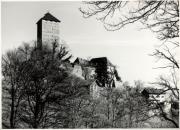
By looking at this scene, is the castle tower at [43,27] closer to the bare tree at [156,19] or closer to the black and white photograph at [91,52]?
the black and white photograph at [91,52]

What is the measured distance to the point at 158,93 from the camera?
6359 millimetres

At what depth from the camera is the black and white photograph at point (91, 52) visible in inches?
206

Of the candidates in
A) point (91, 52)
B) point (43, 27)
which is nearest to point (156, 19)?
point (91, 52)

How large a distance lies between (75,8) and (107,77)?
16905mm

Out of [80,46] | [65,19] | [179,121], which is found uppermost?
[65,19]

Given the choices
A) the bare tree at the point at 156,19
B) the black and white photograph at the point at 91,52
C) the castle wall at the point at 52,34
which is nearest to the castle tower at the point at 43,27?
the castle wall at the point at 52,34

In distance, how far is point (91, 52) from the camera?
793cm

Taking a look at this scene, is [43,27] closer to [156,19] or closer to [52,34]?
[52,34]

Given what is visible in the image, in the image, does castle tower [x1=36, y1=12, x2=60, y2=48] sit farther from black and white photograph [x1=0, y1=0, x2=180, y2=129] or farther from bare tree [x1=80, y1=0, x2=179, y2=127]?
bare tree [x1=80, y1=0, x2=179, y2=127]

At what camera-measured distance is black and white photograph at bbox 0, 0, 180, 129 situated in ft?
17.2

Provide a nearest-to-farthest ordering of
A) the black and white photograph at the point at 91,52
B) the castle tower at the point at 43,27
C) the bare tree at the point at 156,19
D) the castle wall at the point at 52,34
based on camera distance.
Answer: the bare tree at the point at 156,19, the black and white photograph at the point at 91,52, the castle tower at the point at 43,27, the castle wall at the point at 52,34

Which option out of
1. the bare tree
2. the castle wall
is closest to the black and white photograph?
the bare tree

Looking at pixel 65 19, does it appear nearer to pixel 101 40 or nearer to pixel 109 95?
pixel 101 40

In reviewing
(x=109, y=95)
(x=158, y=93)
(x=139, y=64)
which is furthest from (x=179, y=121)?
(x=109, y=95)
